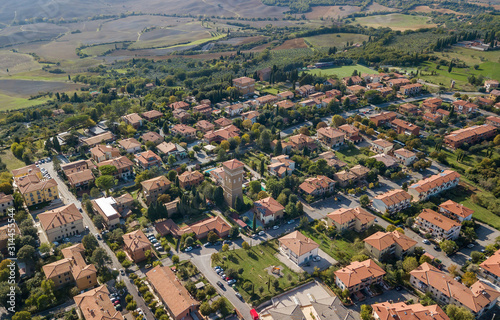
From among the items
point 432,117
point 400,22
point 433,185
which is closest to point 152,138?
point 433,185

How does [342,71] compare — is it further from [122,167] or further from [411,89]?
[122,167]

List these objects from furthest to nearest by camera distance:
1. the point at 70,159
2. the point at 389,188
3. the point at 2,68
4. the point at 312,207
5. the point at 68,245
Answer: the point at 2,68
the point at 70,159
the point at 389,188
the point at 312,207
the point at 68,245

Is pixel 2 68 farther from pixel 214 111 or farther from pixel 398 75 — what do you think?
pixel 398 75

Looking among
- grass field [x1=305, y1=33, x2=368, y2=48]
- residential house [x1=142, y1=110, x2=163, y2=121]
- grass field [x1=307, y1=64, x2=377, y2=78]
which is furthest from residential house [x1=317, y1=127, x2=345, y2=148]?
grass field [x1=305, y1=33, x2=368, y2=48]

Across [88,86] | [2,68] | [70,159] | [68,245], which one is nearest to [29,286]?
[68,245]

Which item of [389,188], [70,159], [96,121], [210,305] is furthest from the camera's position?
[96,121]

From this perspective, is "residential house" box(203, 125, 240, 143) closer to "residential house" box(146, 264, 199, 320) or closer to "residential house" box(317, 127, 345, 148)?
"residential house" box(317, 127, 345, 148)
